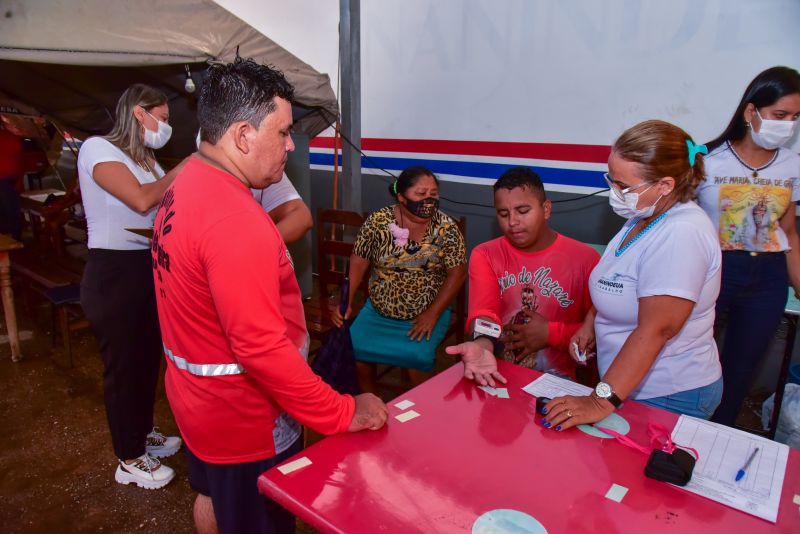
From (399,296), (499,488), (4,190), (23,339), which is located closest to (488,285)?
(399,296)

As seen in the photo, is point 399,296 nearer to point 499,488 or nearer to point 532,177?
point 532,177

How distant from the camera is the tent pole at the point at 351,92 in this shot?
3.64 meters

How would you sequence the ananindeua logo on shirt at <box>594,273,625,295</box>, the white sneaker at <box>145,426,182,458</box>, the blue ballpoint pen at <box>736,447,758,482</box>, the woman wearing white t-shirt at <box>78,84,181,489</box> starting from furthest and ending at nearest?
the white sneaker at <box>145,426,182,458</box> < the woman wearing white t-shirt at <box>78,84,181,489</box> < the ananindeua logo on shirt at <box>594,273,625,295</box> < the blue ballpoint pen at <box>736,447,758,482</box>

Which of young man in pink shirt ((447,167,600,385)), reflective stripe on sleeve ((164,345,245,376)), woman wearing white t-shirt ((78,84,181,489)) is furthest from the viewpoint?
young man in pink shirt ((447,167,600,385))

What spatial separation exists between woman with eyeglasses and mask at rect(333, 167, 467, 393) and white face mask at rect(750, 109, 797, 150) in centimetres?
145

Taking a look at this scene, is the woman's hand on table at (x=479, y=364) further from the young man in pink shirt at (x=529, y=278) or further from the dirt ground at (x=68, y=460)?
the dirt ground at (x=68, y=460)

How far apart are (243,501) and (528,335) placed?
4.06 ft

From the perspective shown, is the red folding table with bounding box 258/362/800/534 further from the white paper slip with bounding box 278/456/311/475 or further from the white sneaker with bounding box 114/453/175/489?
the white sneaker with bounding box 114/453/175/489

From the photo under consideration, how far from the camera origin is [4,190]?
539cm

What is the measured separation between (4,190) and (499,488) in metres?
6.31

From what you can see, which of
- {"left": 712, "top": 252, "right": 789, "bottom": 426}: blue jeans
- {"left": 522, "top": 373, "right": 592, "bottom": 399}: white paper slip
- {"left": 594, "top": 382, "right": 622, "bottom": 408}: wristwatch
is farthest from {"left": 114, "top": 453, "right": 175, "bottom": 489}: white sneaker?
{"left": 712, "top": 252, "right": 789, "bottom": 426}: blue jeans

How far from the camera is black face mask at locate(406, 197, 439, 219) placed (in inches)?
107

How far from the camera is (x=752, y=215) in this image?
2211 mm

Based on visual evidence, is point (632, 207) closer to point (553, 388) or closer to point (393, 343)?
point (553, 388)
